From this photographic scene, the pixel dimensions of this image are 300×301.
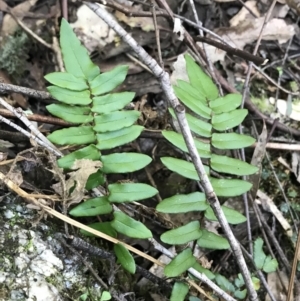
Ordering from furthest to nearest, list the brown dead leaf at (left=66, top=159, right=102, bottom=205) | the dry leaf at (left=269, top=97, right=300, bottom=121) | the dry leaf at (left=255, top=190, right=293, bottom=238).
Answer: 1. the dry leaf at (left=269, top=97, right=300, bottom=121)
2. the dry leaf at (left=255, top=190, right=293, bottom=238)
3. the brown dead leaf at (left=66, top=159, right=102, bottom=205)

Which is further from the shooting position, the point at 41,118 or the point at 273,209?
the point at 273,209

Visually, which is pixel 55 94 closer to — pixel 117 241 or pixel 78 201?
pixel 78 201

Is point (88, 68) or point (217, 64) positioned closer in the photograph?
point (88, 68)

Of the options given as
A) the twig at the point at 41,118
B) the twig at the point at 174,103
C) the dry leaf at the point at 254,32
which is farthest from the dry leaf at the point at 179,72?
the twig at the point at 174,103

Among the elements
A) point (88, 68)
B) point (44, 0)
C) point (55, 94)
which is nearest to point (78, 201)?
point (55, 94)

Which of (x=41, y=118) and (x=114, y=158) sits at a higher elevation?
(x=41, y=118)

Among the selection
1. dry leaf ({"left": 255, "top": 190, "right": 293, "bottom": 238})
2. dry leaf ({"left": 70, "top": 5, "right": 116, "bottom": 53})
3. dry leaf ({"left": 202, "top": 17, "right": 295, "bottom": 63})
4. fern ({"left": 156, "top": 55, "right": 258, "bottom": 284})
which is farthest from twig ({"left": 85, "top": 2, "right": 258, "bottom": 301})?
dry leaf ({"left": 202, "top": 17, "right": 295, "bottom": 63})

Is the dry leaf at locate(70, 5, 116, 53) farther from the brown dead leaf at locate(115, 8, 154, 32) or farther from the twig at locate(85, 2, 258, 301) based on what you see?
the twig at locate(85, 2, 258, 301)

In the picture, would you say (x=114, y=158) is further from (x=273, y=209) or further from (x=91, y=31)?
(x=91, y=31)

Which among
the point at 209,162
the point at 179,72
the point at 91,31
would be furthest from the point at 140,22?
the point at 209,162

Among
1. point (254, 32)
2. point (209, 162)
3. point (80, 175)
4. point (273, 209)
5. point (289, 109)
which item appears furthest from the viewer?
point (254, 32)

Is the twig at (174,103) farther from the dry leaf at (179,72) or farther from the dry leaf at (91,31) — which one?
the dry leaf at (91,31)
